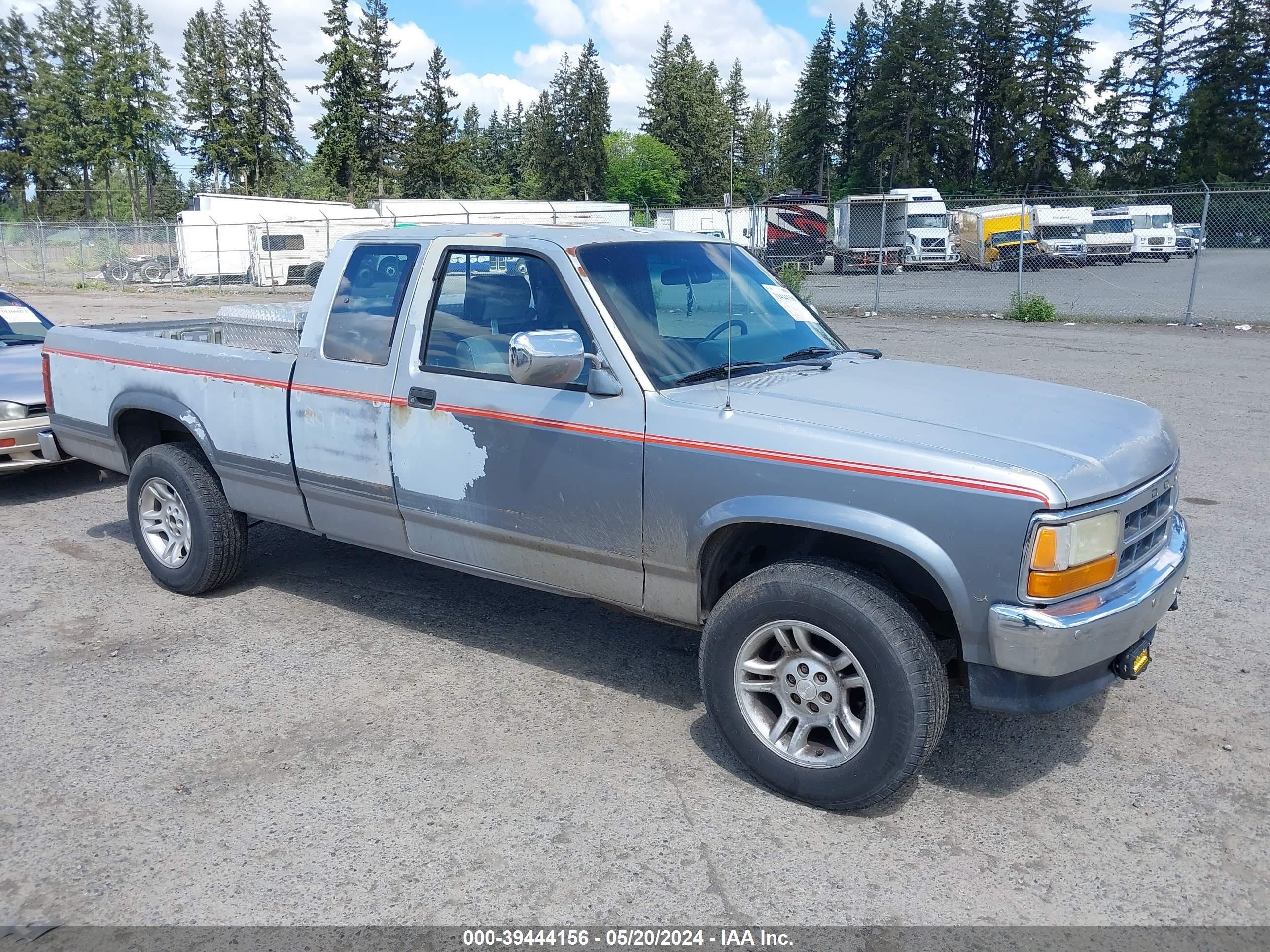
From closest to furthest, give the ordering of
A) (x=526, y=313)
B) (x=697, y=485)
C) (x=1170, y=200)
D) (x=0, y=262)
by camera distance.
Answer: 1. (x=697, y=485)
2. (x=526, y=313)
3. (x=0, y=262)
4. (x=1170, y=200)

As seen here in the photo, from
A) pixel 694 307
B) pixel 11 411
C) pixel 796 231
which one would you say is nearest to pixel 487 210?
pixel 796 231

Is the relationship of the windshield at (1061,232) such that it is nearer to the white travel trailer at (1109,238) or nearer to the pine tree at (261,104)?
the white travel trailer at (1109,238)

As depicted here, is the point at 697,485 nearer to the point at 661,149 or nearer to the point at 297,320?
the point at 297,320

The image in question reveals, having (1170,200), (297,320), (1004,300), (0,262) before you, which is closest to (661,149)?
(1170,200)

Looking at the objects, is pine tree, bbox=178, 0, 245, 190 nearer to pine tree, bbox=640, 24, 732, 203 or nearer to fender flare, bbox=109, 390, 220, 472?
pine tree, bbox=640, 24, 732, 203

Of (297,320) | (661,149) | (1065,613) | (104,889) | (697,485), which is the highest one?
(661,149)

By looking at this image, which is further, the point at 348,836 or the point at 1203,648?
the point at 1203,648

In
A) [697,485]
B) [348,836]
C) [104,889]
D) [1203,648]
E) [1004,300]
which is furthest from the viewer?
[1004,300]

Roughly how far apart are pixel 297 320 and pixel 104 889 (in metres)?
3.07

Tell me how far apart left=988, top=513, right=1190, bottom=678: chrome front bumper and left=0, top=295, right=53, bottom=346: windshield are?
26.9ft

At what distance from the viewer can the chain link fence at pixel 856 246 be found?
29.2 meters

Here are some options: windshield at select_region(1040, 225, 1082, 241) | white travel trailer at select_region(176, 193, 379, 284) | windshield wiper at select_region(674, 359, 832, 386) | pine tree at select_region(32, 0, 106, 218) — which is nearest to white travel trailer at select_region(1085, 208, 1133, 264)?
windshield at select_region(1040, 225, 1082, 241)

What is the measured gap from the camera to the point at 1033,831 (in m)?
3.34

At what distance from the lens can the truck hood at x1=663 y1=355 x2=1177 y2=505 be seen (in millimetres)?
3191
